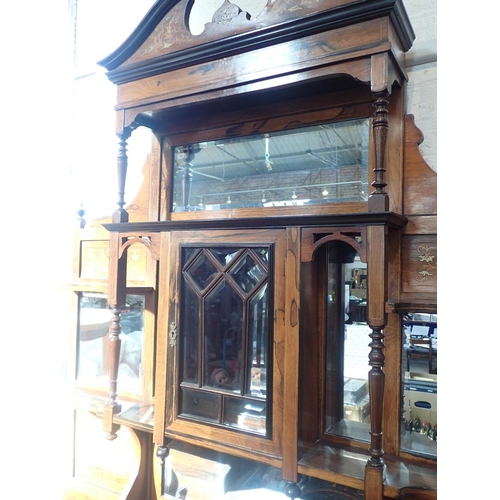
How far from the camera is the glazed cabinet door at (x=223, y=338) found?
1011 mm

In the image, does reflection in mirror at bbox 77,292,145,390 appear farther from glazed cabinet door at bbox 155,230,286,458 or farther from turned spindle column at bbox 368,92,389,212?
turned spindle column at bbox 368,92,389,212

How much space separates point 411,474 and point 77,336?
137 centimetres

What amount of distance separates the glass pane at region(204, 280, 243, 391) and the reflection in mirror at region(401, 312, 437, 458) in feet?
1.53

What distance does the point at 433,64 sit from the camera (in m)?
1.08

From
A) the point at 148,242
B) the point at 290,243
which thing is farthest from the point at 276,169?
the point at 148,242

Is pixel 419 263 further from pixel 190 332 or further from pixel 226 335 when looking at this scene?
pixel 190 332

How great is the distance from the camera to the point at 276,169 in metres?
1.22

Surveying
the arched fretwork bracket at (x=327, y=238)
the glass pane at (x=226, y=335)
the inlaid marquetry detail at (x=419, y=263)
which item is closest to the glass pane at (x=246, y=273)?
the glass pane at (x=226, y=335)

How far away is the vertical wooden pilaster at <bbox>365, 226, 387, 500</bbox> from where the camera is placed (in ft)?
2.93

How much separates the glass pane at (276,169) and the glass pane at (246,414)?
0.58 m

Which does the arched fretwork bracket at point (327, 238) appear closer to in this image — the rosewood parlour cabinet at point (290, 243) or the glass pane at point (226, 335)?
the rosewood parlour cabinet at point (290, 243)

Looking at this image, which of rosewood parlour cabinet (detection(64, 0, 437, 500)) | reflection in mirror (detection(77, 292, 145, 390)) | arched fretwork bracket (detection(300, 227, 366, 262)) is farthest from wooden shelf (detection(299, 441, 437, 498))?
reflection in mirror (detection(77, 292, 145, 390))

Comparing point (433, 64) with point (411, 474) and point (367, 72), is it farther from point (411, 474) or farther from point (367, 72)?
point (411, 474)
